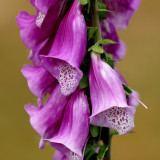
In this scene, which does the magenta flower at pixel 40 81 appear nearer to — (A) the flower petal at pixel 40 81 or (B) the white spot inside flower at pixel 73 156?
(A) the flower petal at pixel 40 81

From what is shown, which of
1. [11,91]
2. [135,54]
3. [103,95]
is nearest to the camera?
[103,95]

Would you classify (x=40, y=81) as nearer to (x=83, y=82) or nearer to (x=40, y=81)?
(x=40, y=81)

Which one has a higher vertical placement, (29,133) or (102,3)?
(102,3)

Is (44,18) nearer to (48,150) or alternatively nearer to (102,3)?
(102,3)

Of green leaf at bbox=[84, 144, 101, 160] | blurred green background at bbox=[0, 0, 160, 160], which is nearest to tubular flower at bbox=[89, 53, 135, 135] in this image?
green leaf at bbox=[84, 144, 101, 160]

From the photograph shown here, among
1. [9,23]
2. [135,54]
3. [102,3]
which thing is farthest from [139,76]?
[102,3]

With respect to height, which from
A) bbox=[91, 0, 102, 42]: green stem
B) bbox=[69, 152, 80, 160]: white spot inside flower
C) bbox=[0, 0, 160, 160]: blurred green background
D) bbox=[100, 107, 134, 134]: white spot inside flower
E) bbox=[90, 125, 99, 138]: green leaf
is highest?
bbox=[91, 0, 102, 42]: green stem

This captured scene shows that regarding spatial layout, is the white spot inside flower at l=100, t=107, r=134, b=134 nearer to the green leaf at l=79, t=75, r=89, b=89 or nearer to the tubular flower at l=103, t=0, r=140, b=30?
the green leaf at l=79, t=75, r=89, b=89

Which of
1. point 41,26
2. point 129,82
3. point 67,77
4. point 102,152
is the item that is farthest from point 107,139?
point 129,82
